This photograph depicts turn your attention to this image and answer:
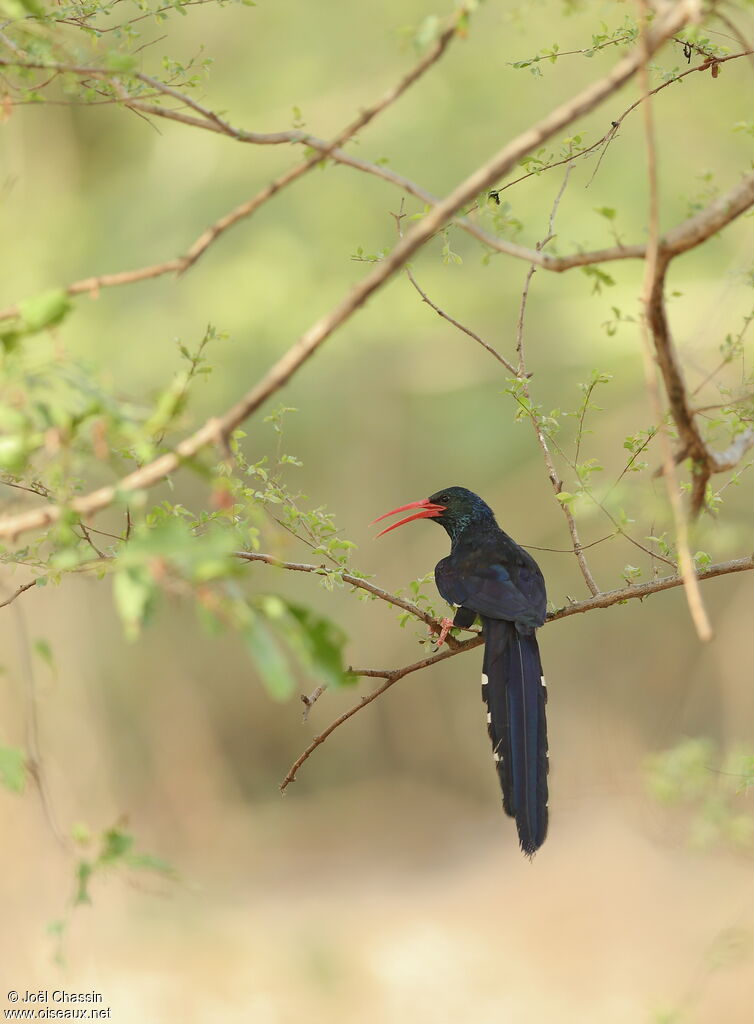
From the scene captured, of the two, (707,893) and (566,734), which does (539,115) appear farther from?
(707,893)

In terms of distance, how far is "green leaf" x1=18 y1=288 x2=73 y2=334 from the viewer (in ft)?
5.51

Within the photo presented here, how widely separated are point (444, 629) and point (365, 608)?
9.38m

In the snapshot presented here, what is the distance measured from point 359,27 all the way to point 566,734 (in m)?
9.56

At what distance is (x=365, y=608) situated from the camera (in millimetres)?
13211

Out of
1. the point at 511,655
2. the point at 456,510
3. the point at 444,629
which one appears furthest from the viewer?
the point at 456,510

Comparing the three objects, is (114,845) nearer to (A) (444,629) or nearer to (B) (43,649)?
(B) (43,649)

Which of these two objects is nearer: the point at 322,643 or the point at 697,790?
the point at 322,643

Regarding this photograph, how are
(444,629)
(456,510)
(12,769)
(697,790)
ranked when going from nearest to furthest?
1. (12,769)
2. (697,790)
3. (444,629)
4. (456,510)

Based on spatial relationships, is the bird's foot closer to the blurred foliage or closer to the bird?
the bird

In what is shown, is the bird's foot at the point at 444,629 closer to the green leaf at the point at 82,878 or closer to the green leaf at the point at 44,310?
the green leaf at the point at 82,878

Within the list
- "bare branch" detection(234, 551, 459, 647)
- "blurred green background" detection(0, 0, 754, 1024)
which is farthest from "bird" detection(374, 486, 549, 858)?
"blurred green background" detection(0, 0, 754, 1024)

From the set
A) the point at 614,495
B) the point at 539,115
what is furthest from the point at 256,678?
Result: the point at 614,495

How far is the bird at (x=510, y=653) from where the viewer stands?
11.4ft

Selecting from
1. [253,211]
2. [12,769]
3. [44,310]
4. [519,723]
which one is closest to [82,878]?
[12,769]
